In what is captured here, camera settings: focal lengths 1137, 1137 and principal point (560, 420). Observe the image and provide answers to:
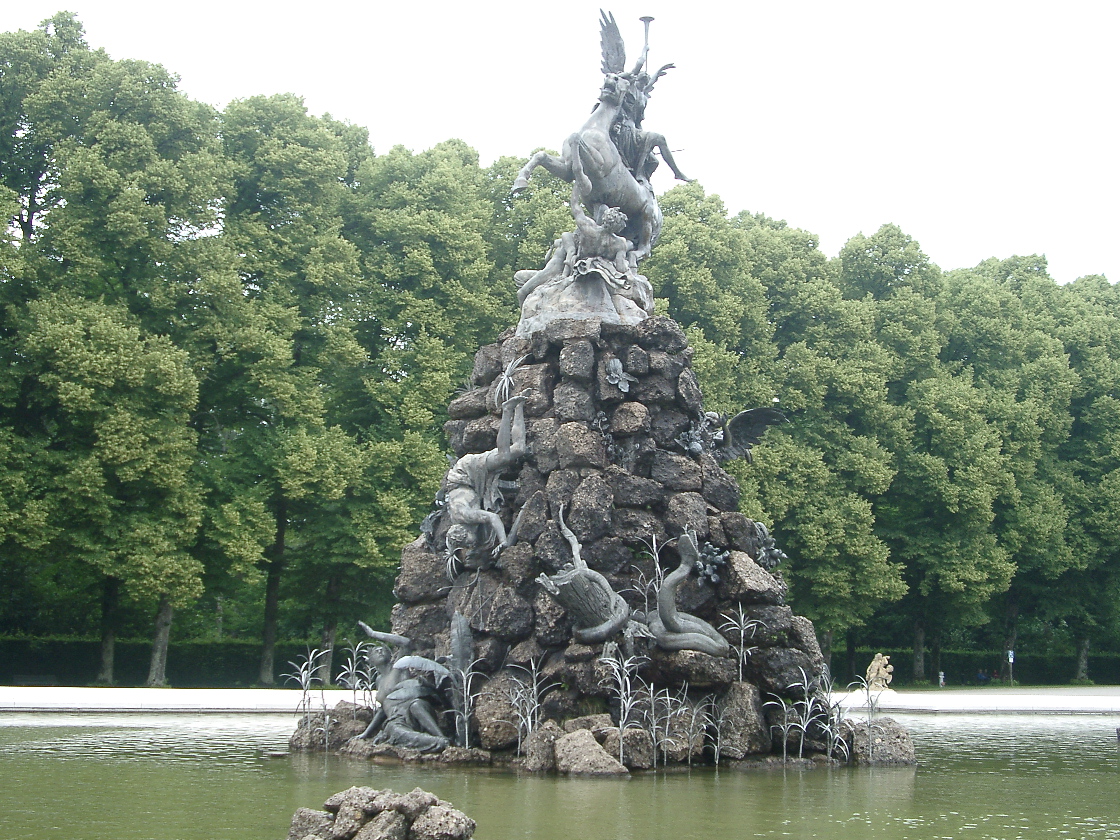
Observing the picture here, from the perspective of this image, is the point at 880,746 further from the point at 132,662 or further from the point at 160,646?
the point at 132,662

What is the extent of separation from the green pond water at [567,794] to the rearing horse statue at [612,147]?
8457 millimetres

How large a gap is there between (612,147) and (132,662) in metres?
18.7

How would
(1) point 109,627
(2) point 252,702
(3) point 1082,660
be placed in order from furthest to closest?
(3) point 1082,660, (1) point 109,627, (2) point 252,702

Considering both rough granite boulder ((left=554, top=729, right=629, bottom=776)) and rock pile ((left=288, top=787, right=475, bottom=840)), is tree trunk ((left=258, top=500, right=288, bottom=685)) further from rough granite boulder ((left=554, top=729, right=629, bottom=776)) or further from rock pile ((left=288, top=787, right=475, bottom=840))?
rock pile ((left=288, top=787, right=475, bottom=840))

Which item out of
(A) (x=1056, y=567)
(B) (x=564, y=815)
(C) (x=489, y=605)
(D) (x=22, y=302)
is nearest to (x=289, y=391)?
(D) (x=22, y=302)

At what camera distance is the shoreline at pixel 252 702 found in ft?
61.1

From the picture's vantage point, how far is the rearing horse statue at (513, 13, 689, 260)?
16.4 metres

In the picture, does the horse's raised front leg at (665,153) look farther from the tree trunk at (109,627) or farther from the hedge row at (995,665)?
the hedge row at (995,665)

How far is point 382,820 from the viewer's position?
7.29 metres

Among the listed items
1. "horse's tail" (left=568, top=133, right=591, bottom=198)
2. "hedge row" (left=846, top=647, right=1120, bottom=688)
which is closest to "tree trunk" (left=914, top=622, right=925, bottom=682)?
"hedge row" (left=846, top=647, right=1120, bottom=688)

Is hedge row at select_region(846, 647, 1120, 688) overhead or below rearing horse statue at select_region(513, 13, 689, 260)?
below

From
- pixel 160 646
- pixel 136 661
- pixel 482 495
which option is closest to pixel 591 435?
pixel 482 495

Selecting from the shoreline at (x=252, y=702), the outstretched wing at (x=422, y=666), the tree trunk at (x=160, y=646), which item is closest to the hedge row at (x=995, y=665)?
the shoreline at (x=252, y=702)

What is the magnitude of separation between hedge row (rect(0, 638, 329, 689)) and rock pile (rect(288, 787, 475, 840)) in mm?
18899
